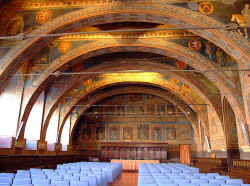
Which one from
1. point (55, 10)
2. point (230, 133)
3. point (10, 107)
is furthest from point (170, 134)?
point (55, 10)

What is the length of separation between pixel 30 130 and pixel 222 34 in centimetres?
1490

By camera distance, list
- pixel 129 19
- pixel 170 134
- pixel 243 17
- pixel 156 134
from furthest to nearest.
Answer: pixel 156 134 < pixel 170 134 < pixel 129 19 < pixel 243 17

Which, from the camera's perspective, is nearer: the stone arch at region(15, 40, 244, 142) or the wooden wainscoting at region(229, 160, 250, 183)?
the wooden wainscoting at region(229, 160, 250, 183)

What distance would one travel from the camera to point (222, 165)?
13.7 meters

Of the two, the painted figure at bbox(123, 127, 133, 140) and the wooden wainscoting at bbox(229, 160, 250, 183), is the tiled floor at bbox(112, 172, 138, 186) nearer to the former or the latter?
the wooden wainscoting at bbox(229, 160, 250, 183)

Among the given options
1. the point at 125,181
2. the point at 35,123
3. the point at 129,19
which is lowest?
the point at 125,181

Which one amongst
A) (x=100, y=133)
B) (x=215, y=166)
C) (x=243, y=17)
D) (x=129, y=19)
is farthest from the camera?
(x=100, y=133)

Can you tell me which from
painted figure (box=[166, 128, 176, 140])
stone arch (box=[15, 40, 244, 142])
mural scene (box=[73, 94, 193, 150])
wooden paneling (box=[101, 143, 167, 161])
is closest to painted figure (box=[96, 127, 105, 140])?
mural scene (box=[73, 94, 193, 150])

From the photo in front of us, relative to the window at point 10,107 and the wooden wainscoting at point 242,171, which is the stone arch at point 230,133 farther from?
the window at point 10,107

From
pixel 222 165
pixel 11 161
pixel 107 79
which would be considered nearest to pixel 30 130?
pixel 11 161

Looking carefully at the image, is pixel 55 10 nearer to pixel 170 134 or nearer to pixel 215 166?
pixel 215 166

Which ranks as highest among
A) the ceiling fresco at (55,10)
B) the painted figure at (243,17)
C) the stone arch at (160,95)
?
the ceiling fresco at (55,10)

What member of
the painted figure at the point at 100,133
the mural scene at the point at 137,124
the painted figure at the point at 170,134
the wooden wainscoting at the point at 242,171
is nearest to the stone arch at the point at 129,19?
the wooden wainscoting at the point at 242,171

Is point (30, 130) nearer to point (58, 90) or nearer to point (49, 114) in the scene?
point (49, 114)
